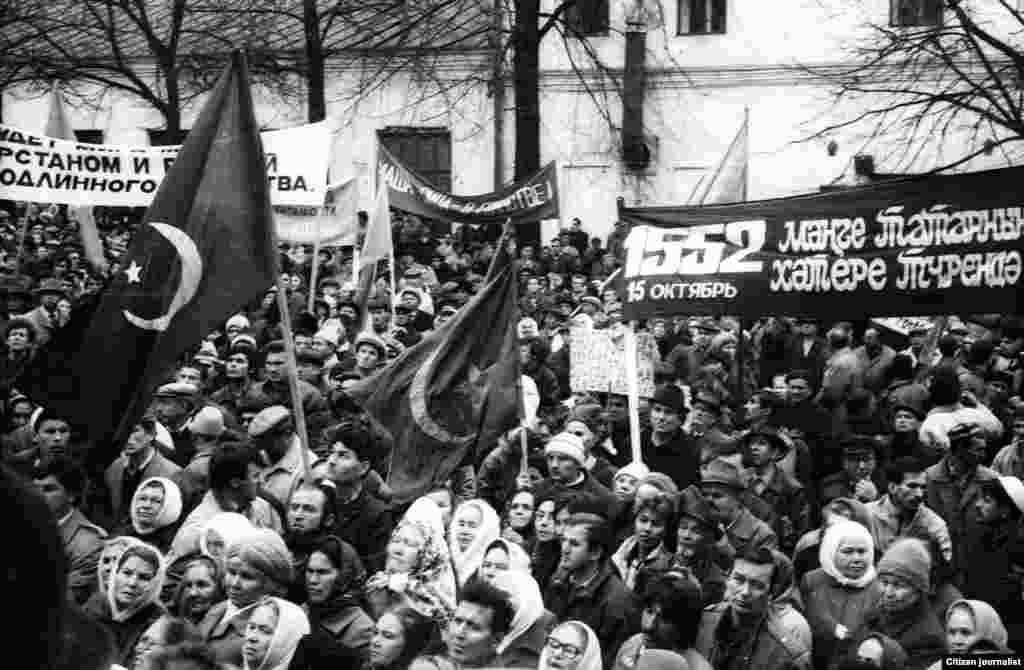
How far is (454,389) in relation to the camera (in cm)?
958

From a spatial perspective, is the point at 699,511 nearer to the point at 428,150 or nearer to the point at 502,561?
the point at 502,561

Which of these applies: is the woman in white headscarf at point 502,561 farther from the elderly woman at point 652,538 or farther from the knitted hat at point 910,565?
the knitted hat at point 910,565

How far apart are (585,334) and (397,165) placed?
5.74m

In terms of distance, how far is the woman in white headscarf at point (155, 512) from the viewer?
24.8ft

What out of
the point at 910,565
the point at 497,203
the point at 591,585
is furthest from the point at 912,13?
the point at 910,565

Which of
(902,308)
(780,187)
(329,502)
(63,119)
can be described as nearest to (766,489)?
(902,308)

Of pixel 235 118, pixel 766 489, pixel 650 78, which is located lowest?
pixel 766 489

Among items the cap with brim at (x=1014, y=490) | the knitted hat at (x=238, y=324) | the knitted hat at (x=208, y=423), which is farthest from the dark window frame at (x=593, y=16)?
the cap with brim at (x=1014, y=490)

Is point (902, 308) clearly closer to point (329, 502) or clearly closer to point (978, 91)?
point (329, 502)

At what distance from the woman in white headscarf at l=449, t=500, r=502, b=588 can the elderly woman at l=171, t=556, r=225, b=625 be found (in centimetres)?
118

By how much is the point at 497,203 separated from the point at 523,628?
10.3 metres

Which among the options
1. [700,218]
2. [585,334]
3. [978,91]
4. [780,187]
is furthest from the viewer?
[780,187]

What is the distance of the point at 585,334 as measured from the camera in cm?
1227

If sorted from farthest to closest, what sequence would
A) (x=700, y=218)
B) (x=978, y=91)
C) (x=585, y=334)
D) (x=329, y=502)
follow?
(x=978, y=91), (x=585, y=334), (x=700, y=218), (x=329, y=502)
